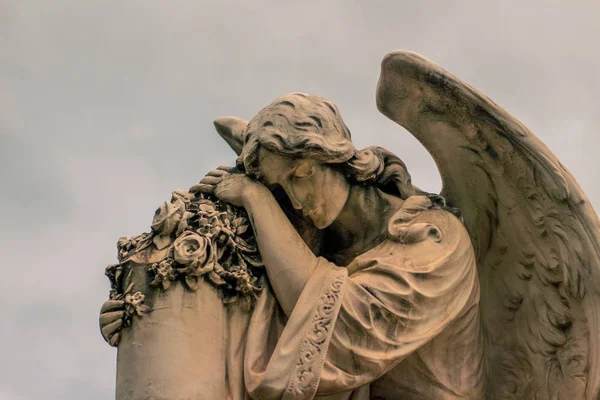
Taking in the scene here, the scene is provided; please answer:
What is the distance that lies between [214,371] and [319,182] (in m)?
1.31

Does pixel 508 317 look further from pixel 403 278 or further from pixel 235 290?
pixel 235 290

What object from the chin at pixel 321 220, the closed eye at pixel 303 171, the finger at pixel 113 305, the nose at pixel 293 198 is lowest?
the finger at pixel 113 305

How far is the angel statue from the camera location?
247 inches

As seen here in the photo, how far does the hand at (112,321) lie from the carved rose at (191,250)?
42 centimetres

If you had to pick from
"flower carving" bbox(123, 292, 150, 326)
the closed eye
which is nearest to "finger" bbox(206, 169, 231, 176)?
the closed eye

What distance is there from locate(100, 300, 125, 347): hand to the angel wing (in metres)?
2.08

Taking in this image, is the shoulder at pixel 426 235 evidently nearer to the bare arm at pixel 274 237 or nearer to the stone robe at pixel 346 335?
the stone robe at pixel 346 335

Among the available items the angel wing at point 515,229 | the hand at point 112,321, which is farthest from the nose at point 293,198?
the hand at point 112,321

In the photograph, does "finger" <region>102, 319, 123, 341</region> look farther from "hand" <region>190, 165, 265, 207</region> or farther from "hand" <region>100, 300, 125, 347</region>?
"hand" <region>190, 165, 265, 207</region>

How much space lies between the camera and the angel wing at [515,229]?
660 centimetres

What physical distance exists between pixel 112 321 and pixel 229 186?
1.13 meters

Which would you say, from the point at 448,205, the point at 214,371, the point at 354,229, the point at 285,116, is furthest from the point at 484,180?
the point at 214,371

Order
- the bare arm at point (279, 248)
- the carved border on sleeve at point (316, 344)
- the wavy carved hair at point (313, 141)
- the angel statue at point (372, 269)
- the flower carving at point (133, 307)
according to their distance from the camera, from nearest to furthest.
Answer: the carved border on sleeve at point (316, 344) < the angel statue at point (372, 269) < the flower carving at point (133, 307) < the bare arm at point (279, 248) < the wavy carved hair at point (313, 141)

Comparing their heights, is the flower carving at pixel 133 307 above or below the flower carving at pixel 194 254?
below
